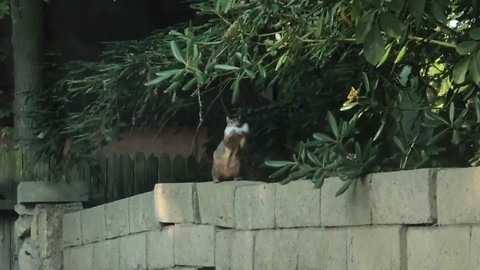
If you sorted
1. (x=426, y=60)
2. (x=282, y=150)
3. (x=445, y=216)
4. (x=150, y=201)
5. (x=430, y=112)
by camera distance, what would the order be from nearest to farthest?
(x=445, y=216)
(x=430, y=112)
(x=426, y=60)
(x=150, y=201)
(x=282, y=150)

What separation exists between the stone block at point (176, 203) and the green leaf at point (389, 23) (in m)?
2.76

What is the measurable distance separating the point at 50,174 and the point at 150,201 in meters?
2.52

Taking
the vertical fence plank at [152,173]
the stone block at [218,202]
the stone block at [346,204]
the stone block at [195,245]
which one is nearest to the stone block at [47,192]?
the vertical fence plank at [152,173]

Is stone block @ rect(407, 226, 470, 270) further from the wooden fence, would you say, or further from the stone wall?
the wooden fence

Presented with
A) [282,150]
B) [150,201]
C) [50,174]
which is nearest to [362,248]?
[150,201]

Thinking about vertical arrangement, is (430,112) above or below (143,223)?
above

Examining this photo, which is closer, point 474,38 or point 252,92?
point 474,38

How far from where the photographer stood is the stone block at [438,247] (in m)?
3.54

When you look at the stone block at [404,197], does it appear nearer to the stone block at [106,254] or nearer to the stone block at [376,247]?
the stone block at [376,247]

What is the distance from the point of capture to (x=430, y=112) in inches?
165

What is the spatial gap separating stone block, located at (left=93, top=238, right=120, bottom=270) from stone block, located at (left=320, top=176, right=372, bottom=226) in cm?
291

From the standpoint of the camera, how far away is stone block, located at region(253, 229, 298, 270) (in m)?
4.80

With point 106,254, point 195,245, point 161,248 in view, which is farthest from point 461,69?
point 106,254

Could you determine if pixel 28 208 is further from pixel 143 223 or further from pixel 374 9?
pixel 374 9
